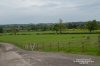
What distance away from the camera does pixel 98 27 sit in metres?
130

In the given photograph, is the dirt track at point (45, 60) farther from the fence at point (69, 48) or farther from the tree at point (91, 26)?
the tree at point (91, 26)

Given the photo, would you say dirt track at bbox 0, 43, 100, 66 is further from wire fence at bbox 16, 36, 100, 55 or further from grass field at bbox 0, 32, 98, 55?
wire fence at bbox 16, 36, 100, 55

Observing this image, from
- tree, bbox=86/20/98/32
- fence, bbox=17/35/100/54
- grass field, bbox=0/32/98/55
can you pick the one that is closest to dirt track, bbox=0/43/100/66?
grass field, bbox=0/32/98/55

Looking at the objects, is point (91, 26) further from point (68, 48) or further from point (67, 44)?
point (68, 48)

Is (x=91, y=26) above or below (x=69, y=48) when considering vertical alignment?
below

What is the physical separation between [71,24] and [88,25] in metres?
31.5

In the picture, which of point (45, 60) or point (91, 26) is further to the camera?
point (91, 26)

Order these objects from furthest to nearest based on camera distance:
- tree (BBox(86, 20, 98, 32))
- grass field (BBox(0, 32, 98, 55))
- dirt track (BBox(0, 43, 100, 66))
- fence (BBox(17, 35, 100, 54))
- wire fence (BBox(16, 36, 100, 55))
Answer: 1. tree (BBox(86, 20, 98, 32))
2. grass field (BBox(0, 32, 98, 55))
3. wire fence (BBox(16, 36, 100, 55))
4. fence (BBox(17, 35, 100, 54))
5. dirt track (BBox(0, 43, 100, 66))

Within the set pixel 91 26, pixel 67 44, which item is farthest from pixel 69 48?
pixel 91 26

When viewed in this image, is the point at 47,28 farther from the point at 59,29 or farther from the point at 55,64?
the point at 55,64

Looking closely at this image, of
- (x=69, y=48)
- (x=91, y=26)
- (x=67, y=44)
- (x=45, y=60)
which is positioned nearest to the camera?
(x=45, y=60)

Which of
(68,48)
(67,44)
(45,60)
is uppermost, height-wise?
(45,60)

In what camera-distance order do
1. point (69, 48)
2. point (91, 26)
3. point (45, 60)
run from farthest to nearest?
point (91, 26) → point (69, 48) → point (45, 60)

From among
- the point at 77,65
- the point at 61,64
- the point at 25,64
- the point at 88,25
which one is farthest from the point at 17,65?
the point at 88,25
